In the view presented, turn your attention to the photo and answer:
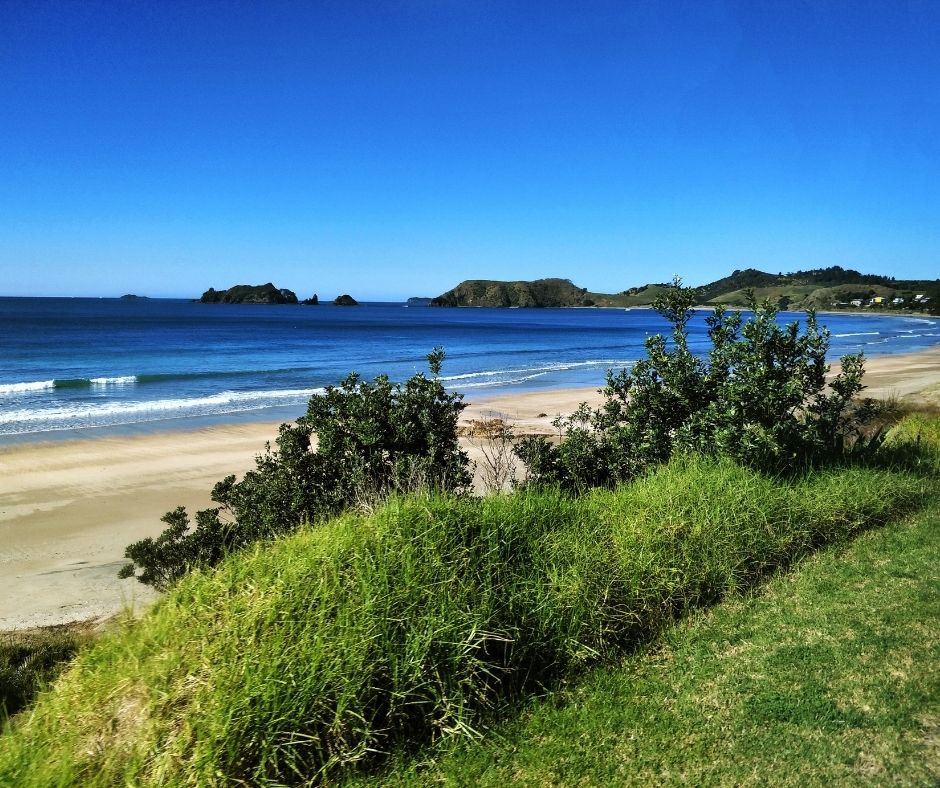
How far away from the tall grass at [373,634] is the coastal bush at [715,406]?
1.22 meters

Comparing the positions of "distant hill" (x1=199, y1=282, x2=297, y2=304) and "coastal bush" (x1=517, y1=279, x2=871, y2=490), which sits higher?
"distant hill" (x1=199, y1=282, x2=297, y2=304)

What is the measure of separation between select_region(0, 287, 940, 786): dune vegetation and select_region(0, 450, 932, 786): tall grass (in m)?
0.01

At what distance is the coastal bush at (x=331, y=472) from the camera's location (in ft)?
21.2

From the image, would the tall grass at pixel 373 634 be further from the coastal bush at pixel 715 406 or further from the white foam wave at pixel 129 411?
the white foam wave at pixel 129 411

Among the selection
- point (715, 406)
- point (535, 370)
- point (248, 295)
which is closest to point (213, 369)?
point (535, 370)

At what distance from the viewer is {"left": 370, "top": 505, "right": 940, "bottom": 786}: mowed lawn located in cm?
329

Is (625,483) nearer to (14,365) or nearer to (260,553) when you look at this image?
(260,553)

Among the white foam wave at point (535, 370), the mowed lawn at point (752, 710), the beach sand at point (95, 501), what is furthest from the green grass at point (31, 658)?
the white foam wave at point (535, 370)

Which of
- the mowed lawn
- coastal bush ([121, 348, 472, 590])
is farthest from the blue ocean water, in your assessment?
the mowed lawn

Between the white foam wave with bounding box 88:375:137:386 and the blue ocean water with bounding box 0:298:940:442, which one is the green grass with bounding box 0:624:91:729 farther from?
the white foam wave with bounding box 88:375:137:386

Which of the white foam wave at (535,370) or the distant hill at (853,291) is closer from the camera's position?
the white foam wave at (535,370)

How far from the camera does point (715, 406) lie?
22.6ft

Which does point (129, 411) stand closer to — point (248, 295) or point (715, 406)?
point (715, 406)

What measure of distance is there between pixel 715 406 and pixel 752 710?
3.65 m
